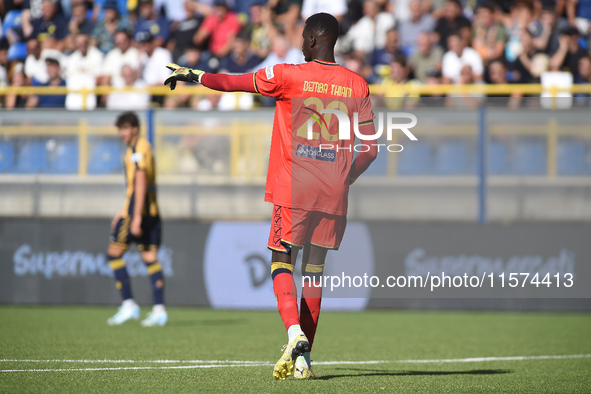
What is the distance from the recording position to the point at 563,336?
7492 millimetres

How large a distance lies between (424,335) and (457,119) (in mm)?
3540

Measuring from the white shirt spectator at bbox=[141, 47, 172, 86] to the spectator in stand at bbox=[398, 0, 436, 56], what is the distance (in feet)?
13.3

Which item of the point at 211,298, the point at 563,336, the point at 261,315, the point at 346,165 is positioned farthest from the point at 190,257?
the point at 346,165

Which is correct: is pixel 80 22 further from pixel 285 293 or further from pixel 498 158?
pixel 285 293

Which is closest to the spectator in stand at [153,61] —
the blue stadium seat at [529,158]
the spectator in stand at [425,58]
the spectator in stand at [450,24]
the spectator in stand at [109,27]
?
the spectator in stand at [109,27]

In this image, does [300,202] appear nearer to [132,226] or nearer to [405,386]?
[405,386]

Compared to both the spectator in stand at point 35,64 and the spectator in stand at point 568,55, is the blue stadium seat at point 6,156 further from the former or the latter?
the spectator in stand at point 568,55

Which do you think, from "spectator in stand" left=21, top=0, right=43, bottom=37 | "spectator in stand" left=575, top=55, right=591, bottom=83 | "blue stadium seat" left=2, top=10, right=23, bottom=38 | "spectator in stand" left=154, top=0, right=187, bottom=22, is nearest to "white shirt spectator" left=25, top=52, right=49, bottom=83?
"spectator in stand" left=21, top=0, right=43, bottom=37

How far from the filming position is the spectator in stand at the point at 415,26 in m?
13.3

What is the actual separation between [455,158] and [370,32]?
4.12 metres

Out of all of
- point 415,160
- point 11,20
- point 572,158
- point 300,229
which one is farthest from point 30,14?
point 300,229

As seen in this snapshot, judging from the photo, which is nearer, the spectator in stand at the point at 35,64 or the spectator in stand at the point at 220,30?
the spectator in stand at the point at 35,64

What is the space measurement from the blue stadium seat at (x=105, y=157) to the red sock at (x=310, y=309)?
6.13 meters

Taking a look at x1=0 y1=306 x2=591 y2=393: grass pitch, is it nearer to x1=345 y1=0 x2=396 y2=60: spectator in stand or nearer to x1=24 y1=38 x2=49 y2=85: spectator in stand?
x1=24 y1=38 x2=49 y2=85: spectator in stand
